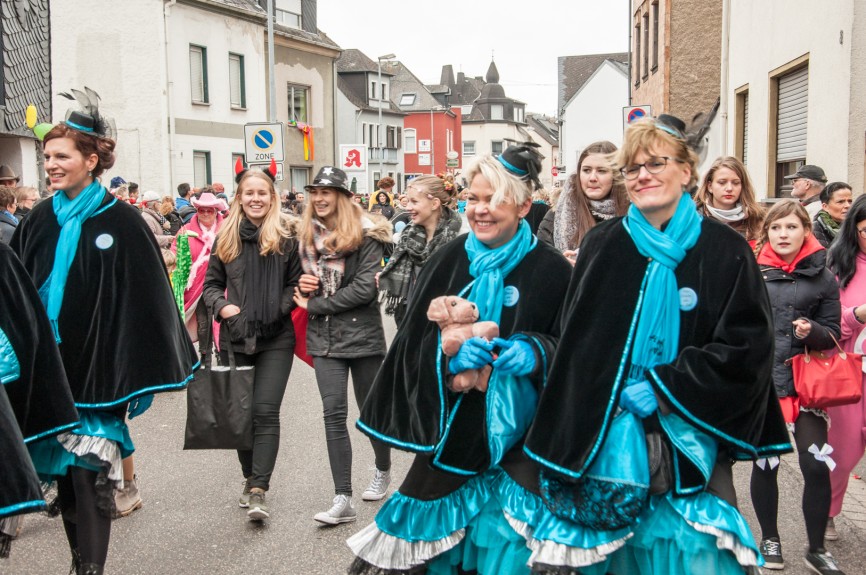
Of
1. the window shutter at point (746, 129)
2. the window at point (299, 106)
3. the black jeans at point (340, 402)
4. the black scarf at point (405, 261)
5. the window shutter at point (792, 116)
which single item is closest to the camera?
the black jeans at point (340, 402)

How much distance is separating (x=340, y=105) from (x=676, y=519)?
2088 inches

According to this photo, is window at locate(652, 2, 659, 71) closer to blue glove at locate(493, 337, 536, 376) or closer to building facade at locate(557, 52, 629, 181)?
blue glove at locate(493, 337, 536, 376)

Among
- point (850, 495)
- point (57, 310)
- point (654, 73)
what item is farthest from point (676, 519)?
point (654, 73)

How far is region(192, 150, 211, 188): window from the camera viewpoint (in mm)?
29188

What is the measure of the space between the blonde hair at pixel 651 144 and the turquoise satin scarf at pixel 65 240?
237 cm

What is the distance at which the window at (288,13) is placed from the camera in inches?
1403

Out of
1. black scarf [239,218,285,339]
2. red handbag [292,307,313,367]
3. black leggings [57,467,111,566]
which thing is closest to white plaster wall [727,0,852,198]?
red handbag [292,307,313,367]

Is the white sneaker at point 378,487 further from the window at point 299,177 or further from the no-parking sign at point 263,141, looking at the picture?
the window at point 299,177

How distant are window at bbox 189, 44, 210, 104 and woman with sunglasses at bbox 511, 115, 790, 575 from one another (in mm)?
27449

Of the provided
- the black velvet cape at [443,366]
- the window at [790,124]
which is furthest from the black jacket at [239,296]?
the window at [790,124]

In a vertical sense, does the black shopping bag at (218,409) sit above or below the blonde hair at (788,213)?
below

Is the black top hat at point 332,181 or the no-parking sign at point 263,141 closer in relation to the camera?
the black top hat at point 332,181

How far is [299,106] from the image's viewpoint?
37.3m

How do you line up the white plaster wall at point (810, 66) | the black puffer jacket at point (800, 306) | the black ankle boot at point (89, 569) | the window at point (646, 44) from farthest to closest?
the window at point (646, 44) < the white plaster wall at point (810, 66) < the black puffer jacket at point (800, 306) < the black ankle boot at point (89, 569)
